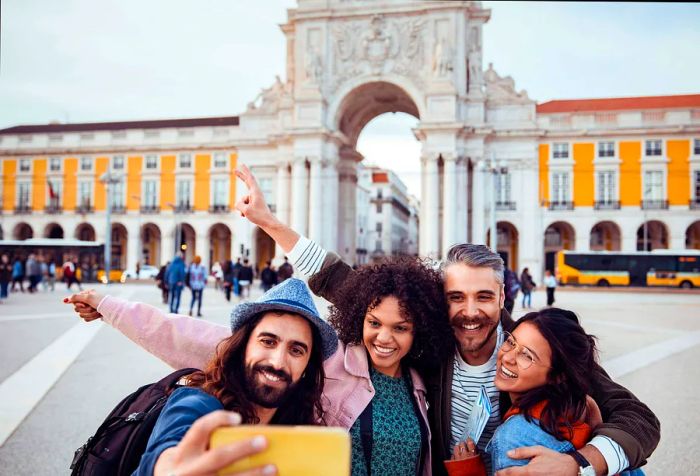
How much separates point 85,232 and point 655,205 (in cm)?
4015

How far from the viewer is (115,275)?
32.7 metres

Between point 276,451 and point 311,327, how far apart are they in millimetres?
755

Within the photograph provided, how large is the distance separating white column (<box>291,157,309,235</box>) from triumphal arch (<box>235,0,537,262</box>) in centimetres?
6

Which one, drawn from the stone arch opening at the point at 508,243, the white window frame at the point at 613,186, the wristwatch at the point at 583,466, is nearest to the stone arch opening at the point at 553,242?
the stone arch opening at the point at 508,243

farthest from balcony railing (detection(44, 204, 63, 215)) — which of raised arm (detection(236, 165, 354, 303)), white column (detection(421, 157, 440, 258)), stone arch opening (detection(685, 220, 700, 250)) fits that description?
raised arm (detection(236, 165, 354, 303))

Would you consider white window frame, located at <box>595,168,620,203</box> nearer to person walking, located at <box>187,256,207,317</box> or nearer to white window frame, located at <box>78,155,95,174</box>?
person walking, located at <box>187,256,207,317</box>

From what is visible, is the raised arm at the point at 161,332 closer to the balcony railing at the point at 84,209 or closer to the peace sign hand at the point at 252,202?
the peace sign hand at the point at 252,202

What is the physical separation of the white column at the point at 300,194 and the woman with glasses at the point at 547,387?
3027 cm

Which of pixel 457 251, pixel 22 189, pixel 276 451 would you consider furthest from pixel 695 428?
pixel 22 189

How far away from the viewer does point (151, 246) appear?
142 feet

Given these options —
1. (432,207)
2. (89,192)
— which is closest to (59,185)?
(89,192)

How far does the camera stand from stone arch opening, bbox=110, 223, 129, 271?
4133 centimetres

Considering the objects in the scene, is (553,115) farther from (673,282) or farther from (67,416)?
(67,416)

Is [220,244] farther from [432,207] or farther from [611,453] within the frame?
[611,453]
